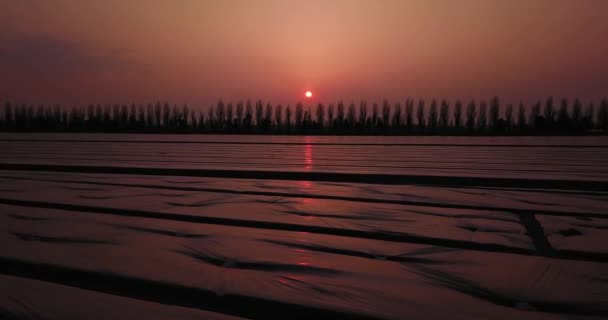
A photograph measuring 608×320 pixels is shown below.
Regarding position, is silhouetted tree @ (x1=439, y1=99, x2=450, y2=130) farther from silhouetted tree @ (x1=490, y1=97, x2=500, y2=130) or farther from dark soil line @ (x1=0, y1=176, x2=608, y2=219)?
dark soil line @ (x1=0, y1=176, x2=608, y2=219)

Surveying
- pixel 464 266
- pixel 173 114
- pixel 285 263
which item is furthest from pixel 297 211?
→ pixel 173 114

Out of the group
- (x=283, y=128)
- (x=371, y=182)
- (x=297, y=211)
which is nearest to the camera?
(x=297, y=211)

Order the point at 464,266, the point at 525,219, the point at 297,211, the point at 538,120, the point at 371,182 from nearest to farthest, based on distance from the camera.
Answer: the point at 464,266, the point at 525,219, the point at 297,211, the point at 371,182, the point at 538,120

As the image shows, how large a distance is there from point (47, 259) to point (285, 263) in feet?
2.26

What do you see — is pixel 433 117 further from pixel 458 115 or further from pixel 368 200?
pixel 368 200

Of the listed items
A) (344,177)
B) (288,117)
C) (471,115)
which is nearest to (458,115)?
(471,115)

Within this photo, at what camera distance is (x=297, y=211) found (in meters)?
1.87

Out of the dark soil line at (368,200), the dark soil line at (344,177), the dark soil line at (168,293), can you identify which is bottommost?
the dark soil line at (168,293)

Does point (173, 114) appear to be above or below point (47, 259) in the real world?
above

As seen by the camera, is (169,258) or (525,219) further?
(525,219)

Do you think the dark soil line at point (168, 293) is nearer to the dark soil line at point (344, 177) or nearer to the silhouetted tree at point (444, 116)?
the dark soil line at point (344, 177)

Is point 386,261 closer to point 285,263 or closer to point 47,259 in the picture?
point 285,263

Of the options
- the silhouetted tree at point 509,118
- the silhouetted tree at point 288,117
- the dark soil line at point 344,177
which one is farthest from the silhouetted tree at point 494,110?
the dark soil line at point 344,177

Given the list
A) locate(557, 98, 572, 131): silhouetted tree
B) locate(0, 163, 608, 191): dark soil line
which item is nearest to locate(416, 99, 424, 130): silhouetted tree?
locate(557, 98, 572, 131): silhouetted tree
